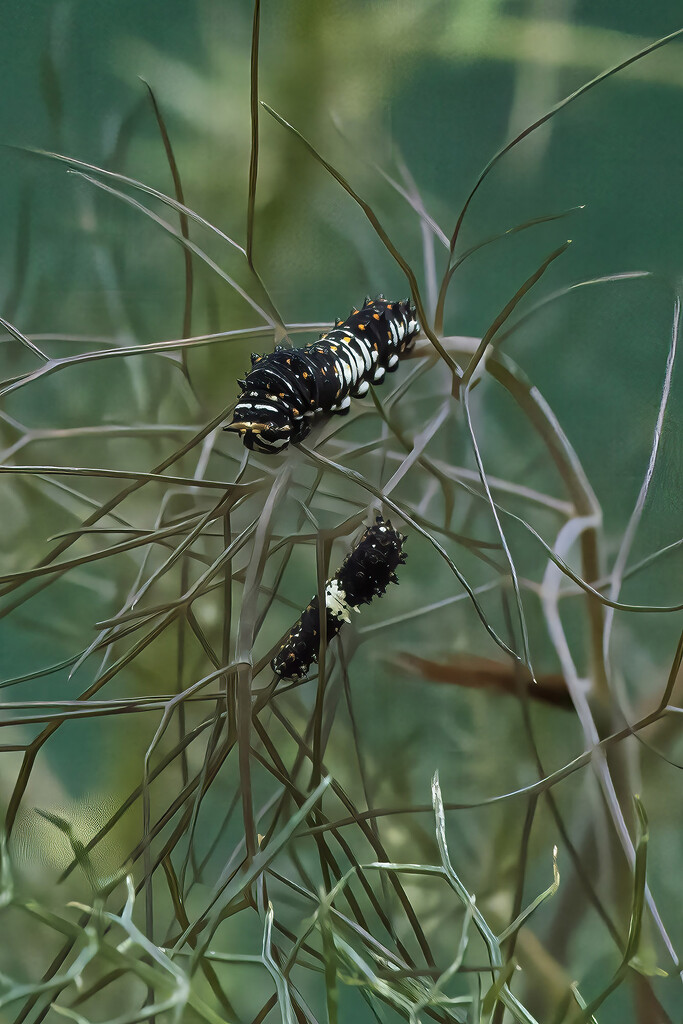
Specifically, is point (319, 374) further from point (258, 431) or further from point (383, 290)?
point (383, 290)

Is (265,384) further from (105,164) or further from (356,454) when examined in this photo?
(105,164)

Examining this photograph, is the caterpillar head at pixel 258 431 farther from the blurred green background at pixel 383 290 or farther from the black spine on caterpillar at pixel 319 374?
the blurred green background at pixel 383 290

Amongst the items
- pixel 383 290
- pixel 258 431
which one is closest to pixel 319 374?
pixel 258 431

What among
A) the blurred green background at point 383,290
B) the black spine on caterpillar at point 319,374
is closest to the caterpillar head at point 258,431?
the black spine on caterpillar at point 319,374

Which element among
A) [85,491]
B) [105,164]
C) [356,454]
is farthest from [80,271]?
[356,454]

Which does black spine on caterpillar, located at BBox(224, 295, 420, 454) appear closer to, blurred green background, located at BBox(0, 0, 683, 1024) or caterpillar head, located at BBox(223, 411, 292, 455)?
caterpillar head, located at BBox(223, 411, 292, 455)

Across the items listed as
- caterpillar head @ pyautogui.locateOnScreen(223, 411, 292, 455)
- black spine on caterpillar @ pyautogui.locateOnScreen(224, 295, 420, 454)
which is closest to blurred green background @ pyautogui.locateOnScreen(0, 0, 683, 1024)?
black spine on caterpillar @ pyautogui.locateOnScreen(224, 295, 420, 454)
